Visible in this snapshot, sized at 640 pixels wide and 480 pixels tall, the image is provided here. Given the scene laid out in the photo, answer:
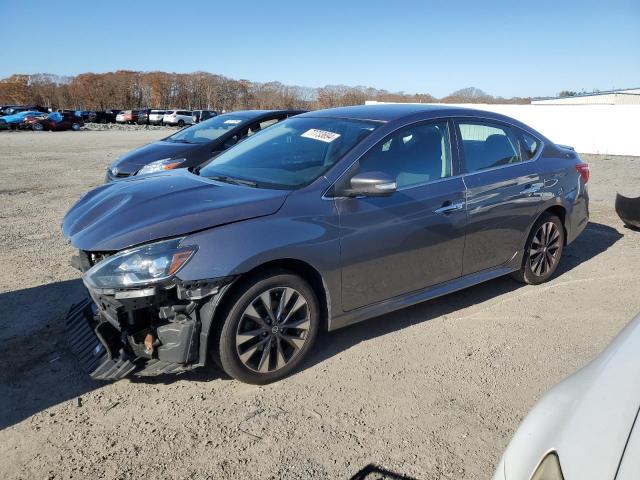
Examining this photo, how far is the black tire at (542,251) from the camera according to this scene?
5031 millimetres

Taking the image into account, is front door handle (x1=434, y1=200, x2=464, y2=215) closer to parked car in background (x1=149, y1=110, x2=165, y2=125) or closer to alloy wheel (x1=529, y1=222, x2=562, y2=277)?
alloy wheel (x1=529, y1=222, x2=562, y2=277)

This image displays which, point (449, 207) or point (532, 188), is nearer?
point (449, 207)

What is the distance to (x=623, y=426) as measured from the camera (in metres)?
1.41

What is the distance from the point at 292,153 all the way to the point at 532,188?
233 centimetres

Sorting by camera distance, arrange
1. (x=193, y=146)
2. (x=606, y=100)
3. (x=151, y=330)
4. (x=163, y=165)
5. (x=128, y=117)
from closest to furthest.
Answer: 1. (x=151, y=330)
2. (x=163, y=165)
3. (x=193, y=146)
4. (x=606, y=100)
5. (x=128, y=117)

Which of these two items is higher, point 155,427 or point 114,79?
point 114,79

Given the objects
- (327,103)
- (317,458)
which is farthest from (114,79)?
(317,458)

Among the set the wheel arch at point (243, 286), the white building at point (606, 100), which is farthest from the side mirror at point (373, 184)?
the white building at point (606, 100)

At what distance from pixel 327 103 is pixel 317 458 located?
57.8 meters

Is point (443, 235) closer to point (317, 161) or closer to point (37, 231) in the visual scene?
point (317, 161)

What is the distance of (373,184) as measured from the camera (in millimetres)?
3461

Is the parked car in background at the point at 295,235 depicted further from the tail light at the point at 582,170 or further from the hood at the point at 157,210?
the tail light at the point at 582,170

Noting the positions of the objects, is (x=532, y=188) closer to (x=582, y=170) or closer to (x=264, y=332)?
(x=582, y=170)

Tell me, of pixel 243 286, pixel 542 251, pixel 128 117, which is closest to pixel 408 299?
pixel 243 286
